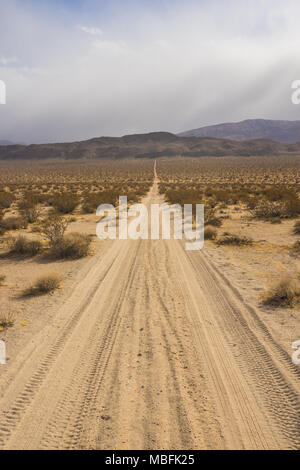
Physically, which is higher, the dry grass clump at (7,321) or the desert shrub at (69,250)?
the desert shrub at (69,250)

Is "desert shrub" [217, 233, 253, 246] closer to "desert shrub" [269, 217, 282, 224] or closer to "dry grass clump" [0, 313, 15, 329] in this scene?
"desert shrub" [269, 217, 282, 224]

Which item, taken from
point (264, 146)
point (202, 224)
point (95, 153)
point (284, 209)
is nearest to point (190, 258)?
point (202, 224)

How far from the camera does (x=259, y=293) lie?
250 inches

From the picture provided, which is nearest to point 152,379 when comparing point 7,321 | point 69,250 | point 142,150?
point 7,321

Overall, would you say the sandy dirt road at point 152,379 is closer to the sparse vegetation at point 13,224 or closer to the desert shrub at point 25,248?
the desert shrub at point 25,248

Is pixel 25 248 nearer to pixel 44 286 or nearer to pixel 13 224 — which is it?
pixel 44 286

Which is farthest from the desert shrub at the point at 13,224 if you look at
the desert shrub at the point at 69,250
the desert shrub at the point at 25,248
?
the desert shrub at the point at 69,250

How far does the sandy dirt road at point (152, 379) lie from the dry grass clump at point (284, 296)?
0.63m

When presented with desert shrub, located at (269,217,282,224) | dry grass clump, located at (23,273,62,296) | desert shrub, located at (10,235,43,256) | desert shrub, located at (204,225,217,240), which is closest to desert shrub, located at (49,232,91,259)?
desert shrub, located at (10,235,43,256)

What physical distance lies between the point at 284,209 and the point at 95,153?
15874 cm

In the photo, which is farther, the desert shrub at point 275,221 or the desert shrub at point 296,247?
the desert shrub at point 275,221

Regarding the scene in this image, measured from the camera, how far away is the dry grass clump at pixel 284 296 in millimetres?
5770

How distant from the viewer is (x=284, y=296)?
5949 mm
